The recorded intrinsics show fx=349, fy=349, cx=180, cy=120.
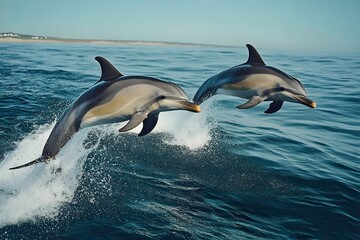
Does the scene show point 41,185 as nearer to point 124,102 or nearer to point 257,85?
point 124,102

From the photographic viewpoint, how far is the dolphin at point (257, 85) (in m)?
8.03

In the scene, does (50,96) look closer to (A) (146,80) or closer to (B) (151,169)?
(B) (151,169)

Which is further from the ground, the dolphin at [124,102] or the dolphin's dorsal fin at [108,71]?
the dolphin's dorsal fin at [108,71]

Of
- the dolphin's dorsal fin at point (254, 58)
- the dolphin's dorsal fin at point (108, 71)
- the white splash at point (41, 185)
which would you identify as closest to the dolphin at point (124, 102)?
the dolphin's dorsal fin at point (108, 71)

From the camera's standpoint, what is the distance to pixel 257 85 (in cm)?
838

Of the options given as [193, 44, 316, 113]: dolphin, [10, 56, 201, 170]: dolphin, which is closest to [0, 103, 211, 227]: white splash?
[10, 56, 201, 170]: dolphin

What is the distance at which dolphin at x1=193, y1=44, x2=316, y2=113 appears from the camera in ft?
26.3

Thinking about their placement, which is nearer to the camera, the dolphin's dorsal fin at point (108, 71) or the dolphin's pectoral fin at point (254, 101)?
the dolphin's dorsal fin at point (108, 71)

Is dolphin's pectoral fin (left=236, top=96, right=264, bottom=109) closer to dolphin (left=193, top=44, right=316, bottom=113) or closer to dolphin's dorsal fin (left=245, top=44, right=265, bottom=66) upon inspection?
dolphin (left=193, top=44, right=316, bottom=113)

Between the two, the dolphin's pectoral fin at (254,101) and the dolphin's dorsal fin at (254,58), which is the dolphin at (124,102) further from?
the dolphin's dorsal fin at (254,58)

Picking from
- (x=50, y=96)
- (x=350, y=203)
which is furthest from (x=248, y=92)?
(x=50, y=96)

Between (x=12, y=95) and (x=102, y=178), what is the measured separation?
10963 mm

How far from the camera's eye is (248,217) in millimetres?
7078

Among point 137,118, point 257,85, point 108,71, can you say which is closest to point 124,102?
point 137,118
